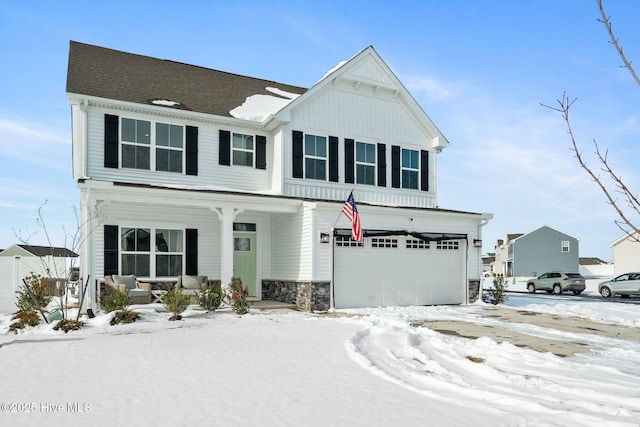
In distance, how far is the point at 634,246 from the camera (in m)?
38.8

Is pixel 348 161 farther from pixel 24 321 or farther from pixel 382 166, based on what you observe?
pixel 24 321

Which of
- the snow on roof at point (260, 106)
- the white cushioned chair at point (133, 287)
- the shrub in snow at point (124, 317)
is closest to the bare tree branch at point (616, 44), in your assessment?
the shrub in snow at point (124, 317)

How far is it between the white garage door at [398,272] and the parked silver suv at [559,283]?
14075 mm

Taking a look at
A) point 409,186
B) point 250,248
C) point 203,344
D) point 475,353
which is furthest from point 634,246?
point 203,344

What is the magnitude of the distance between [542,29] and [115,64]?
17.3 metres

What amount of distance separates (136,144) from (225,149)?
2867mm

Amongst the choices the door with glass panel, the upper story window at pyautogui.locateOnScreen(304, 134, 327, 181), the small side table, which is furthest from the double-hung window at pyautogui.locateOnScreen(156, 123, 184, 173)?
the upper story window at pyautogui.locateOnScreen(304, 134, 327, 181)

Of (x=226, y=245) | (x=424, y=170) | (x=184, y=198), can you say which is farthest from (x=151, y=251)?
(x=424, y=170)

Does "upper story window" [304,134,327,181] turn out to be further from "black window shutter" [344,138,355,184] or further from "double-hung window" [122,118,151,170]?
"double-hung window" [122,118,151,170]

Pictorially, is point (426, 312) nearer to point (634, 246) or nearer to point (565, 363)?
point (565, 363)

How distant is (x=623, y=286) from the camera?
26.3m

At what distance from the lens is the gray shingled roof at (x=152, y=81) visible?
16141 millimetres

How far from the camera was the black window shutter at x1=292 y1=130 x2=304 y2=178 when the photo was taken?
56.8ft

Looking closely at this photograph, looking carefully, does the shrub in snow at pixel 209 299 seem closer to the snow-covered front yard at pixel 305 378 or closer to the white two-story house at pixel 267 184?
the white two-story house at pixel 267 184
